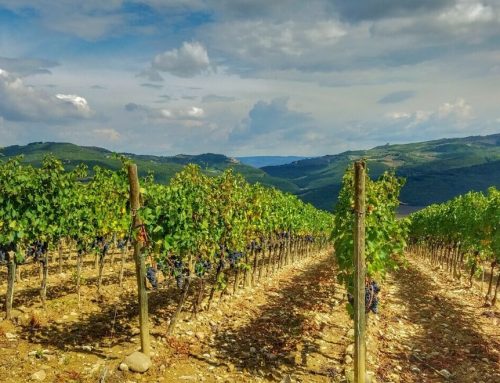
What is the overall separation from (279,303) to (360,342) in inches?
443

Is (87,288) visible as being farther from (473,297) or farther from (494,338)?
(473,297)

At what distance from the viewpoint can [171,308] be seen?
705 inches

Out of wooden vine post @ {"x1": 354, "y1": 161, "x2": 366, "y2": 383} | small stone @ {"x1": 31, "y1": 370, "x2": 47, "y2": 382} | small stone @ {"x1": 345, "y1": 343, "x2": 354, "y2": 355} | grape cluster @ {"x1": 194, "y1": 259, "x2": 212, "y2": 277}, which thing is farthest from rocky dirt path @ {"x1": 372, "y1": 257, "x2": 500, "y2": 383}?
small stone @ {"x1": 31, "y1": 370, "x2": 47, "y2": 382}

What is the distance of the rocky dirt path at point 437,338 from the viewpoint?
44.6ft

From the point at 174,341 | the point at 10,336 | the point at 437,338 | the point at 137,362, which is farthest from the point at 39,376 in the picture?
the point at 437,338

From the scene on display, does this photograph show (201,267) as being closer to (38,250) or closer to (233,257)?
Answer: (233,257)

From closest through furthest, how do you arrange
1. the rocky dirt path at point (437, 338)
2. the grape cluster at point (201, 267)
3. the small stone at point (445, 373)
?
the small stone at point (445, 373)
the rocky dirt path at point (437, 338)
the grape cluster at point (201, 267)

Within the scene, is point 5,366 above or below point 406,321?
above

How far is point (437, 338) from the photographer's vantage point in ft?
56.7

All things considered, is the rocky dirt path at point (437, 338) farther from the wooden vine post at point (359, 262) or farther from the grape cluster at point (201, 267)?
the grape cluster at point (201, 267)

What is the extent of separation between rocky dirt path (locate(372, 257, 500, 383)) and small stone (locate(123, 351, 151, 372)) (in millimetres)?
6693

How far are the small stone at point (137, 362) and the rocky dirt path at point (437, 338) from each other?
264 inches

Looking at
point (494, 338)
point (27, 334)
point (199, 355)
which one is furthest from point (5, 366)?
point (494, 338)

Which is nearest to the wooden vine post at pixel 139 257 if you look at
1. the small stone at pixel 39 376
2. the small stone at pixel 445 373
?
the small stone at pixel 39 376
